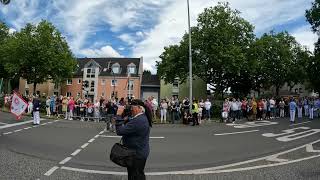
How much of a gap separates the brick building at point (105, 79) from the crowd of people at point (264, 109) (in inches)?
1810

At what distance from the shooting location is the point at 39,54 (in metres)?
65.2

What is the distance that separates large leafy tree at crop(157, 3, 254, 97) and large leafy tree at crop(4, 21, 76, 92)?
19.7 m

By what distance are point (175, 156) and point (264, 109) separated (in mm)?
19185

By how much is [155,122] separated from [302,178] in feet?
62.7

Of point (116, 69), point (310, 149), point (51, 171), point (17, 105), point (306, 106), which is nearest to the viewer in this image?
point (51, 171)

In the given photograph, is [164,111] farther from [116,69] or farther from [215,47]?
[116,69]

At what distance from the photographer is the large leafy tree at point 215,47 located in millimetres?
49500

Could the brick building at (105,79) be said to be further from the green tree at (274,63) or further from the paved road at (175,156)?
the paved road at (175,156)

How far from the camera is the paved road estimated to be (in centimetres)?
1019

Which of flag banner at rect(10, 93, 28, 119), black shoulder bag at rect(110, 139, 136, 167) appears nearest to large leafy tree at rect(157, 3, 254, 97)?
flag banner at rect(10, 93, 28, 119)

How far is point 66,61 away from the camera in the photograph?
67875 millimetres

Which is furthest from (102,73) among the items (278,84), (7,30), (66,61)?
(278,84)

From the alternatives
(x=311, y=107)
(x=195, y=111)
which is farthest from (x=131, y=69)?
(x=195, y=111)

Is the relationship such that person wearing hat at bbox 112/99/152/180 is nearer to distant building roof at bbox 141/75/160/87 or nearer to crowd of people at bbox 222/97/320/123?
crowd of people at bbox 222/97/320/123
